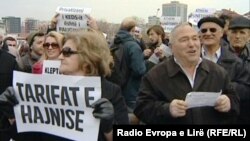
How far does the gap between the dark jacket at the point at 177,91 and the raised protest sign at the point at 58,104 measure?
64cm

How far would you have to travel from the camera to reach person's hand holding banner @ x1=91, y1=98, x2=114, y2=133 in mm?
2846

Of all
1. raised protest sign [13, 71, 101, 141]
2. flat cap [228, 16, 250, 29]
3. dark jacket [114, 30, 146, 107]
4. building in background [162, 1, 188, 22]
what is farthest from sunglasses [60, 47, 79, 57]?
building in background [162, 1, 188, 22]

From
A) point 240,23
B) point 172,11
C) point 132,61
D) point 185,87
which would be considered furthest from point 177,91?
point 172,11

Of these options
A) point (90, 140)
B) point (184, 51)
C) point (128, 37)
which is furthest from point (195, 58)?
point (128, 37)

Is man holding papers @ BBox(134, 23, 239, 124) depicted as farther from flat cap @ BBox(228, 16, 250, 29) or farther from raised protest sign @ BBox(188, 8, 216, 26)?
raised protest sign @ BBox(188, 8, 216, 26)

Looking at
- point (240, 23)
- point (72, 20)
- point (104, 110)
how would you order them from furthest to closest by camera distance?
point (72, 20) < point (240, 23) < point (104, 110)

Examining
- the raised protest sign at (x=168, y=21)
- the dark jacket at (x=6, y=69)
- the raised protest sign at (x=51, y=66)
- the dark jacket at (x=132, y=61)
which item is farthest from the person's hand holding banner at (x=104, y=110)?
the raised protest sign at (x=168, y=21)

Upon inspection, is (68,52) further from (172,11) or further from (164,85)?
(172,11)

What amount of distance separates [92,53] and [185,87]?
775 millimetres

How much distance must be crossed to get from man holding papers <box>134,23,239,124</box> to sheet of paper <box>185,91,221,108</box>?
1 centimetres

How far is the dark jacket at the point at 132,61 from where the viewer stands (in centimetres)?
668

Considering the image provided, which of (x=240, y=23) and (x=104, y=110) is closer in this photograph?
(x=104, y=110)

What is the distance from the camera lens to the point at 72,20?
627cm

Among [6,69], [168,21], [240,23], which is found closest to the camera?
[6,69]
